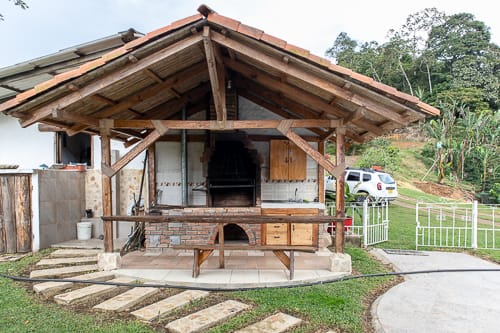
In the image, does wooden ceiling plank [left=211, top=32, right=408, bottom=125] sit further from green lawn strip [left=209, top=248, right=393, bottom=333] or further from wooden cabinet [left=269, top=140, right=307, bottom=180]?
wooden cabinet [left=269, top=140, right=307, bottom=180]

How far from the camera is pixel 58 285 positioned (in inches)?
163

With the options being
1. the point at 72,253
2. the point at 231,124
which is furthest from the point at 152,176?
the point at 231,124

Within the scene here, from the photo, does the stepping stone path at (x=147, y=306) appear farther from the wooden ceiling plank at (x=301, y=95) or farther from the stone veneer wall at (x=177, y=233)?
the wooden ceiling plank at (x=301, y=95)

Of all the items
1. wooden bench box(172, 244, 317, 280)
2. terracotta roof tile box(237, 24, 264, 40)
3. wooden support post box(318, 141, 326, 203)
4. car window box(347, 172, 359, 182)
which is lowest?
wooden bench box(172, 244, 317, 280)

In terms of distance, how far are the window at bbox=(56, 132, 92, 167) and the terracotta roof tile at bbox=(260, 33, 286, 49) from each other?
7.07 meters

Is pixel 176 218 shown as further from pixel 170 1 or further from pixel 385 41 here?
pixel 385 41

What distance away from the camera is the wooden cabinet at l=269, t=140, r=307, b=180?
6.79 m

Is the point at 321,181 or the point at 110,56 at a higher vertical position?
the point at 110,56

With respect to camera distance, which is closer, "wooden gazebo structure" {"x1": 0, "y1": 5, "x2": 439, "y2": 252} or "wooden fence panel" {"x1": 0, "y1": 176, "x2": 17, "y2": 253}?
"wooden gazebo structure" {"x1": 0, "y1": 5, "x2": 439, "y2": 252}

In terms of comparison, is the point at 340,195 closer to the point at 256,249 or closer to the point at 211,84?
the point at 256,249

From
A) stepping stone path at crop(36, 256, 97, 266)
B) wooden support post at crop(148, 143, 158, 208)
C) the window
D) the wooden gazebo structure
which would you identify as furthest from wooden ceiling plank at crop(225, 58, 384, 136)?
the window

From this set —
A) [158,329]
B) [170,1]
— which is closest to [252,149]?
[158,329]

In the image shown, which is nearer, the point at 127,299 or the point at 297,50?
the point at 127,299

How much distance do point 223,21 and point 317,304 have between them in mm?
3699
